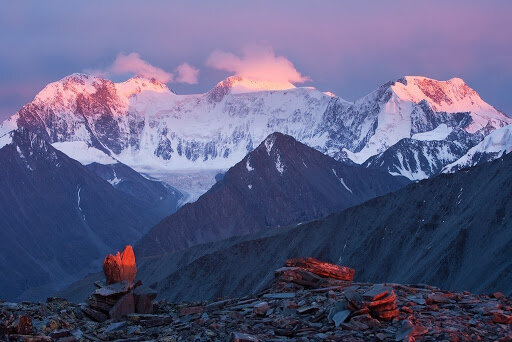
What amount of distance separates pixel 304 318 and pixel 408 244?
3275 inches

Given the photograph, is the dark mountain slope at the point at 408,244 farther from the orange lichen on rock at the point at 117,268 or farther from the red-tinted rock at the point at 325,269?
the orange lichen on rock at the point at 117,268

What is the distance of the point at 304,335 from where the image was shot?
21250 mm

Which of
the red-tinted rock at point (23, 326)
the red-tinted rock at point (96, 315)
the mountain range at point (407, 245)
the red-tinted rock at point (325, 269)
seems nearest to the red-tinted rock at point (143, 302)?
the red-tinted rock at point (96, 315)

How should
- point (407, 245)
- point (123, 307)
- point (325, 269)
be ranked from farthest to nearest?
point (407, 245) → point (325, 269) → point (123, 307)

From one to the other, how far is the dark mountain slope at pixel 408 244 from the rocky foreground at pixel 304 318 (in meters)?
48.0

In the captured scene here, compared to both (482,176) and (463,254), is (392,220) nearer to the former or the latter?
(482,176)

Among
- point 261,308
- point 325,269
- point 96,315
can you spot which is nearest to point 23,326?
point 96,315

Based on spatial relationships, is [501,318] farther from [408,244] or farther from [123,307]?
[408,244]

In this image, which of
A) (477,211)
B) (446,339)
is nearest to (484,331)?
(446,339)

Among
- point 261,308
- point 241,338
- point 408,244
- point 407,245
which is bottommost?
point 241,338

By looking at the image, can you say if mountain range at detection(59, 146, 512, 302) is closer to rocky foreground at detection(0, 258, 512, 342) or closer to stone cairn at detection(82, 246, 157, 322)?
stone cairn at detection(82, 246, 157, 322)

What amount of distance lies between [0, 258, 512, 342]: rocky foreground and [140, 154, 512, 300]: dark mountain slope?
48.0 metres

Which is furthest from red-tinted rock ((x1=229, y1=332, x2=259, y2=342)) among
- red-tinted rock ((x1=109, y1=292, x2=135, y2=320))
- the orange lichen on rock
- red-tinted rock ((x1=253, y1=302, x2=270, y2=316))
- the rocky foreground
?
the orange lichen on rock

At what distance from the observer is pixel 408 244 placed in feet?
341
